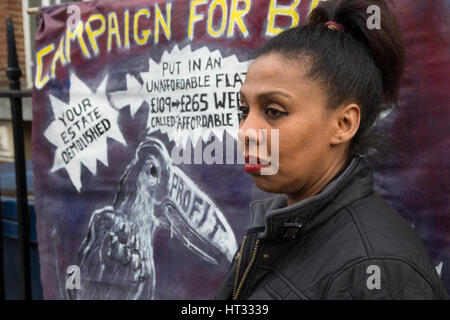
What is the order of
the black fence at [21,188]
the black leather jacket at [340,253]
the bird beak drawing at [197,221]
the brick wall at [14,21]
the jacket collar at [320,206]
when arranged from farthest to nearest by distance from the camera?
the brick wall at [14,21] → the black fence at [21,188] → the bird beak drawing at [197,221] → the jacket collar at [320,206] → the black leather jacket at [340,253]

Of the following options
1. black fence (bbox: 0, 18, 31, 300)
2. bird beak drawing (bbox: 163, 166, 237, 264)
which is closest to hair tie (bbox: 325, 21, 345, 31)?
bird beak drawing (bbox: 163, 166, 237, 264)

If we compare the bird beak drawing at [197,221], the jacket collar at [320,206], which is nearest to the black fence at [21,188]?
the bird beak drawing at [197,221]

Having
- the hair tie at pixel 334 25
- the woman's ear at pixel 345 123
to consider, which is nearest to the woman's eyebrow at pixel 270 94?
the woman's ear at pixel 345 123

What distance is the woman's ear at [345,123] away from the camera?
1262 mm

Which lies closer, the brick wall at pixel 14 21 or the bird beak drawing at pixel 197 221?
the bird beak drawing at pixel 197 221

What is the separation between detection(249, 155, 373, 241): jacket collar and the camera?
4.02ft

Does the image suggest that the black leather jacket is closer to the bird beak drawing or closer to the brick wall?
the bird beak drawing

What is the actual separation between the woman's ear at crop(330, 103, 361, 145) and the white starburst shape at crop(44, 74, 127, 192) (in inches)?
64.5

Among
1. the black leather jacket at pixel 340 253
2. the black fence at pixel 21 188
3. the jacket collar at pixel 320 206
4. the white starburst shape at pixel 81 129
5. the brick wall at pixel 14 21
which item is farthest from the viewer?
the brick wall at pixel 14 21

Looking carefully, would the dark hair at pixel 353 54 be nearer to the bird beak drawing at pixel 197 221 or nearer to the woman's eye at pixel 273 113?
the woman's eye at pixel 273 113

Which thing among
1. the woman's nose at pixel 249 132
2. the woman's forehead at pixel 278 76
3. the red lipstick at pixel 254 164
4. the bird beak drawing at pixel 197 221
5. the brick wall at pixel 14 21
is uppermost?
the brick wall at pixel 14 21

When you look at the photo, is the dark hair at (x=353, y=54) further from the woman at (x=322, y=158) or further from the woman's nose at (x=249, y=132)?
the woman's nose at (x=249, y=132)

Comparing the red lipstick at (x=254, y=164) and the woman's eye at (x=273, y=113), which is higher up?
the woman's eye at (x=273, y=113)
